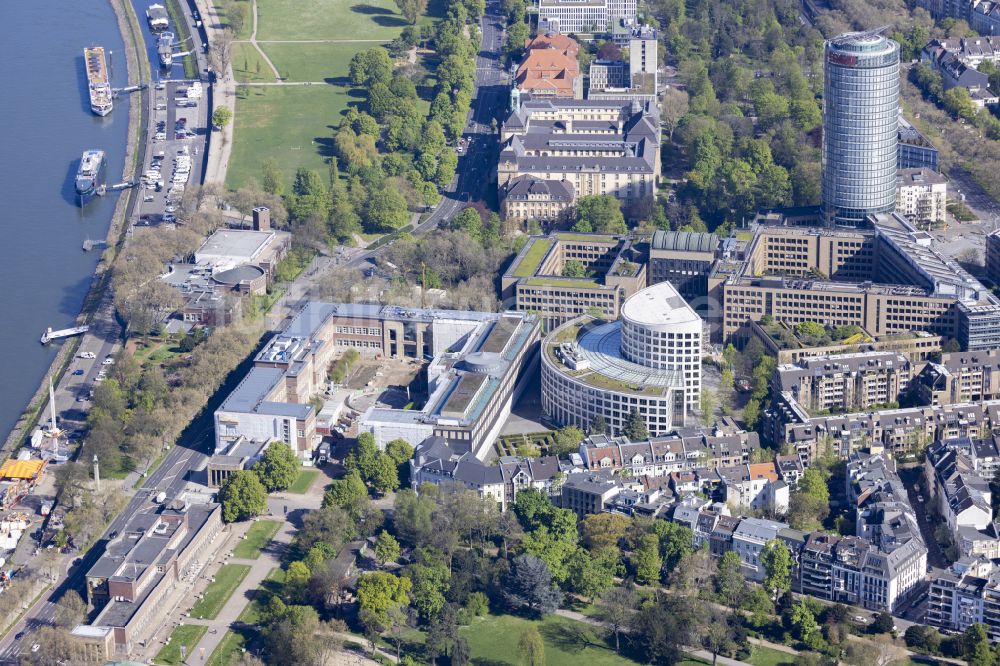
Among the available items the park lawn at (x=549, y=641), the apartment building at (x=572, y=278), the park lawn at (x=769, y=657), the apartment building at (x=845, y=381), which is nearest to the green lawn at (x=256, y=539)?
the park lawn at (x=549, y=641)

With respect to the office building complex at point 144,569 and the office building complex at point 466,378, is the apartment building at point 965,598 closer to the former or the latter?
the office building complex at point 466,378

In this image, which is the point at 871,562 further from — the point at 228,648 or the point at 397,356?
the point at 397,356

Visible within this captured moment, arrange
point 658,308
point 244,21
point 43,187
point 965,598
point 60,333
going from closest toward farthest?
point 965,598
point 658,308
point 60,333
point 43,187
point 244,21

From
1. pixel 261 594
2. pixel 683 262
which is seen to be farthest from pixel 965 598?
pixel 683 262

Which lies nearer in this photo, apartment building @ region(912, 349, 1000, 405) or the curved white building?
the curved white building

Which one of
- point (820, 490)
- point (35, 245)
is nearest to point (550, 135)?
point (35, 245)

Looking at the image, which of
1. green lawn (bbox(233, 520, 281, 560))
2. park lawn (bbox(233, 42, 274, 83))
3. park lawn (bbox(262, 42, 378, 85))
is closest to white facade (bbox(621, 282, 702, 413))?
green lawn (bbox(233, 520, 281, 560))

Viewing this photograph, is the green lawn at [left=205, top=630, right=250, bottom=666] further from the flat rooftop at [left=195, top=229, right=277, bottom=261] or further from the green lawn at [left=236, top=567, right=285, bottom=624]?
the flat rooftop at [left=195, top=229, right=277, bottom=261]

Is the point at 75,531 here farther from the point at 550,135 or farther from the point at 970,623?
the point at 550,135
